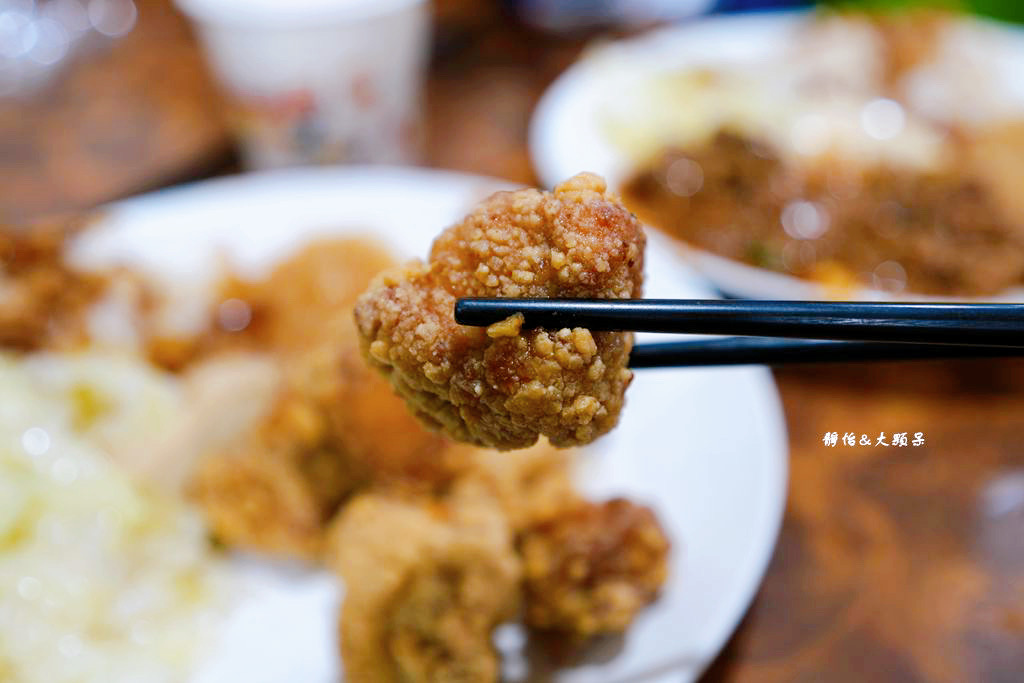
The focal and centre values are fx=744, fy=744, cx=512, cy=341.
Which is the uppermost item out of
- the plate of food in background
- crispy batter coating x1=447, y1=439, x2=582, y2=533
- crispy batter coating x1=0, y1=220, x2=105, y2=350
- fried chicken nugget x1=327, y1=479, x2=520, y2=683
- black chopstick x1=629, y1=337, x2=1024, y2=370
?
the plate of food in background

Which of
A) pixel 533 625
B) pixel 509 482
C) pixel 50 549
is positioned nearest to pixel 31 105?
pixel 50 549

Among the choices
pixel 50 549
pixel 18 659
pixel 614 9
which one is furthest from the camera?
pixel 614 9

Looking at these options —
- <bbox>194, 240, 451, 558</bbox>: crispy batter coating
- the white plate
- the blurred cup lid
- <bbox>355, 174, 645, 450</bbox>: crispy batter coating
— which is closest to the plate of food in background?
the white plate

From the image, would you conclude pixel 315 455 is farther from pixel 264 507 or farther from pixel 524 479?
pixel 524 479

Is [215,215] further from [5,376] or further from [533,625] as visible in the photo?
[533,625]

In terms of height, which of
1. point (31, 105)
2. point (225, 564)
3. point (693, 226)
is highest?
point (31, 105)

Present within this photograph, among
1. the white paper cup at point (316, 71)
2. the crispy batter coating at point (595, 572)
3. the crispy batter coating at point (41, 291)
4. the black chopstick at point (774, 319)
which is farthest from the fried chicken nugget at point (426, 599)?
the white paper cup at point (316, 71)

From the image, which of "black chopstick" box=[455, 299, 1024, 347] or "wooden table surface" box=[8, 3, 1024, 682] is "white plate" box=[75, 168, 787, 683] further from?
"black chopstick" box=[455, 299, 1024, 347]
